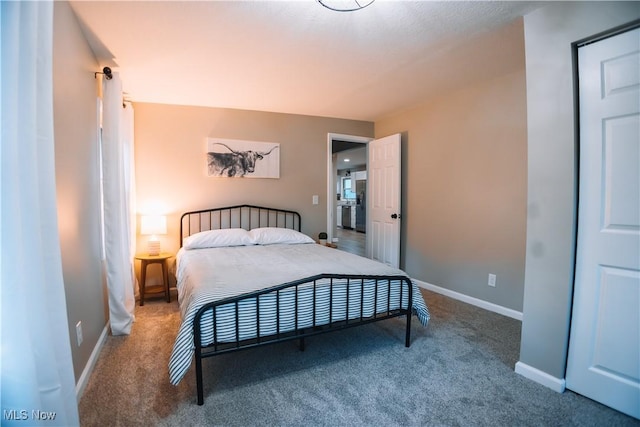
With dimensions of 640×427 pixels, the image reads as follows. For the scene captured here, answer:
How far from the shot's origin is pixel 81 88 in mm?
2127

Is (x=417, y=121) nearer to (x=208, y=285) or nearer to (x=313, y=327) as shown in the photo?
(x=313, y=327)

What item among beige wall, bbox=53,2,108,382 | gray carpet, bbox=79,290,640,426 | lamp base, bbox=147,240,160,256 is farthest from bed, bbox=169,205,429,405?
beige wall, bbox=53,2,108,382

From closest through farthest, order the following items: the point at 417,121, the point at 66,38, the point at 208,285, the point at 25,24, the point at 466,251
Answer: the point at 25,24 < the point at 66,38 < the point at 208,285 < the point at 466,251 < the point at 417,121

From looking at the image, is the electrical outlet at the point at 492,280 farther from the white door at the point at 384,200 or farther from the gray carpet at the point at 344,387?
the white door at the point at 384,200

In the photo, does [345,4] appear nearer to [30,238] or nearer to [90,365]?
[30,238]

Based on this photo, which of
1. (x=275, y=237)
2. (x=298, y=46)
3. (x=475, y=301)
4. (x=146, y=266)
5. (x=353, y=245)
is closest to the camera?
(x=298, y=46)

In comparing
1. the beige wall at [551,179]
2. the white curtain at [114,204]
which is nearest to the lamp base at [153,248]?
the white curtain at [114,204]

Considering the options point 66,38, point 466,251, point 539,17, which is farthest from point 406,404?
point 66,38

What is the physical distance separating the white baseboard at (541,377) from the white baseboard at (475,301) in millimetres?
1057

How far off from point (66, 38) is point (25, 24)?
46.0 inches

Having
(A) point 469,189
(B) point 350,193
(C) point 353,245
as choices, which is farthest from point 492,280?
(B) point 350,193

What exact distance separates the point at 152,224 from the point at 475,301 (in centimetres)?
362

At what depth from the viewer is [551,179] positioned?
6.12ft

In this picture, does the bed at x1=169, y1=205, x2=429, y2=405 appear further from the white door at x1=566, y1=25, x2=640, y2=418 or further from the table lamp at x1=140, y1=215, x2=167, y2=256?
the white door at x1=566, y1=25, x2=640, y2=418
